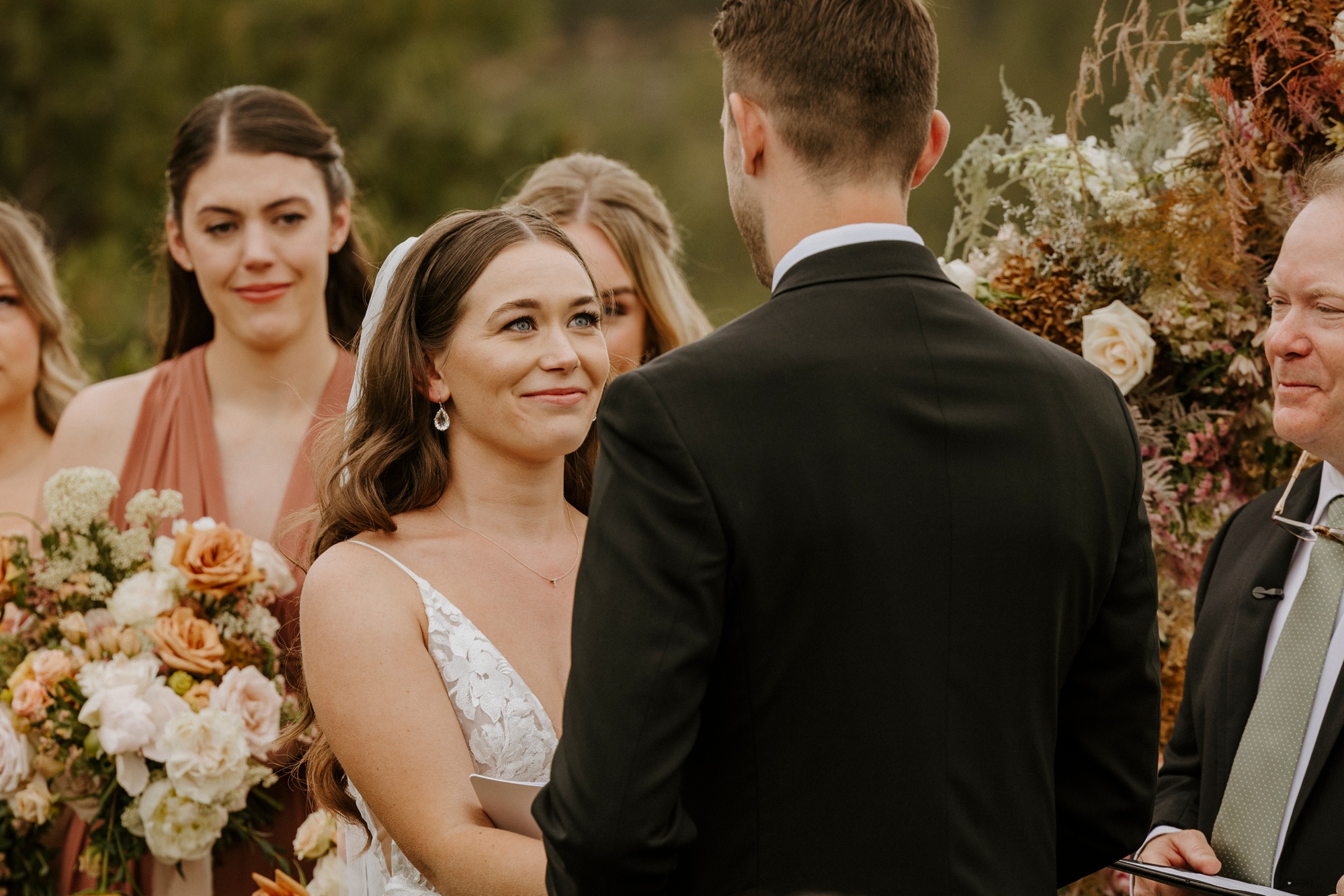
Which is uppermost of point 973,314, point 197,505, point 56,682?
point 973,314

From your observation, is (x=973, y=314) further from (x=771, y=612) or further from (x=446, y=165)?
(x=446, y=165)

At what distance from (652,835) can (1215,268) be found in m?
2.34

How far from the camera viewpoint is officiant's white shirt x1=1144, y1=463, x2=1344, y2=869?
265 centimetres

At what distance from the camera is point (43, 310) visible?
511 cm

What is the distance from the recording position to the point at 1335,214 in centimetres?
269

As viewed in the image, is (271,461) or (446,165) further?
(446,165)

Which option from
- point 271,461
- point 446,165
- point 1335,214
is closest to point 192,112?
point 271,461

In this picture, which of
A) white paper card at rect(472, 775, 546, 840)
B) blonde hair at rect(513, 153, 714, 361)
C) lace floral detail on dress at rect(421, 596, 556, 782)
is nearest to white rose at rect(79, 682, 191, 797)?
lace floral detail on dress at rect(421, 596, 556, 782)

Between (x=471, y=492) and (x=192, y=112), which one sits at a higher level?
(x=192, y=112)

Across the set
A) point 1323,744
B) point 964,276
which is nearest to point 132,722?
point 964,276

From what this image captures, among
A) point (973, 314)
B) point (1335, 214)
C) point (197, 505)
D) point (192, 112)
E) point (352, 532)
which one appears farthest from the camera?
point (192, 112)

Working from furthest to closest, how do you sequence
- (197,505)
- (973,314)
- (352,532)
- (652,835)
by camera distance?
1. (197,505)
2. (352,532)
3. (973,314)
4. (652,835)

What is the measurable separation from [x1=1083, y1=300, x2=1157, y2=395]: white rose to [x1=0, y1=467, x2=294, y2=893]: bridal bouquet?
2233mm

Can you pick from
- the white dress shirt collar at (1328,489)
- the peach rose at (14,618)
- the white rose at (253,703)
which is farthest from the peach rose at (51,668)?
the white dress shirt collar at (1328,489)
